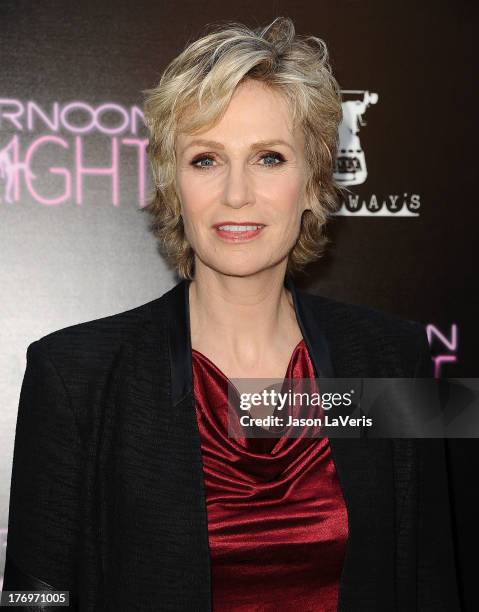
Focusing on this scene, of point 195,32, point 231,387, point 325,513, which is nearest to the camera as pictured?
point 325,513

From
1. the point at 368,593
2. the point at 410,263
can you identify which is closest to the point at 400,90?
the point at 410,263

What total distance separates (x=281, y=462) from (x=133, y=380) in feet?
1.18

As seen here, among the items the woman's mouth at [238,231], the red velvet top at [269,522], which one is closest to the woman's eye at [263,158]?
the woman's mouth at [238,231]

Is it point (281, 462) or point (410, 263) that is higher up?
point (410, 263)

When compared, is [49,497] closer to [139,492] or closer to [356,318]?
[139,492]

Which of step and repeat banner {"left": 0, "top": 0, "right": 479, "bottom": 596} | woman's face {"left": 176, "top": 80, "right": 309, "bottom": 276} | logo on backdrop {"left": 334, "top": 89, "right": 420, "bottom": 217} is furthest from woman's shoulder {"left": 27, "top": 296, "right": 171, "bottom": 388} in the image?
logo on backdrop {"left": 334, "top": 89, "right": 420, "bottom": 217}

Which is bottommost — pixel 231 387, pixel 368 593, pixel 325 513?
pixel 368 593

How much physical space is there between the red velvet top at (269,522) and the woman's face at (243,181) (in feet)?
1.13

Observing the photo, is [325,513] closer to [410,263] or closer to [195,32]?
[410,263]

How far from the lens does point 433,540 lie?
1.71 meters

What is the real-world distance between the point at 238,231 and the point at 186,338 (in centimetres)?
27

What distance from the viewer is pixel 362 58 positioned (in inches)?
92.0

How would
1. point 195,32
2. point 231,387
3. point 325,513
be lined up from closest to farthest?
point 325,513 < point 231,387 < point 195,32

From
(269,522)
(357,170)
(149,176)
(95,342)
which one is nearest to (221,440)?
(269,522)
